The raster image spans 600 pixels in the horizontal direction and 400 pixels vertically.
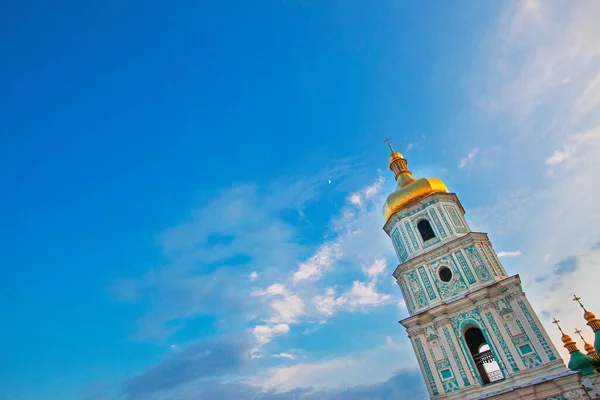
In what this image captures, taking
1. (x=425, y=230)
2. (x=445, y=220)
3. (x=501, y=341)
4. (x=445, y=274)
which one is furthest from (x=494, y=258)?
(x=501, y=341)

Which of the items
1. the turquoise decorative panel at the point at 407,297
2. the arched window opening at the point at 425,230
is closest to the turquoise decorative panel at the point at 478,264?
the arched window opening at the point at 425,230

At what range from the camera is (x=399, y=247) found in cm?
2697

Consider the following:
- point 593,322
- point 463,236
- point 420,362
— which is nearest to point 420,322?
point 420,362

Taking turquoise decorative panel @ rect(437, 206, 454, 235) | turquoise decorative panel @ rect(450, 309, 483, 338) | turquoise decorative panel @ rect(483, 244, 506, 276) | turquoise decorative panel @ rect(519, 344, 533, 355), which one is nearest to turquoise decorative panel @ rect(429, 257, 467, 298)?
turquoise decorative panel @ rect(450, 309, 483, 338)

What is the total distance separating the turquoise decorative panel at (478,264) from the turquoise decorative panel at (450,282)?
963mm

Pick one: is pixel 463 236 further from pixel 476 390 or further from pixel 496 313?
pixel 476 390

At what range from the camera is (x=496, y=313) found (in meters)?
21.3

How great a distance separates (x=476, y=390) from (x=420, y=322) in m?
4.41

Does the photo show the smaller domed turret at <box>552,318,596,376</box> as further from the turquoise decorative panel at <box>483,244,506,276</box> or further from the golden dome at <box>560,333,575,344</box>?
the turquoise decorative panel at <box>483,244,506,276</box>

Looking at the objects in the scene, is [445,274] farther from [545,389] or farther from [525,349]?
[545,389]

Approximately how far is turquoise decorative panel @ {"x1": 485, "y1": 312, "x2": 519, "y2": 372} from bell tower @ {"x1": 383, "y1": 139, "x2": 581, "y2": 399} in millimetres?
47

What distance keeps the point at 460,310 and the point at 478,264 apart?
2.89 meters

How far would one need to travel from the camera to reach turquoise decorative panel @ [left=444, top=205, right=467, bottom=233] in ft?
83.3

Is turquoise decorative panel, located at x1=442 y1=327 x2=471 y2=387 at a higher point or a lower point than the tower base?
higher
